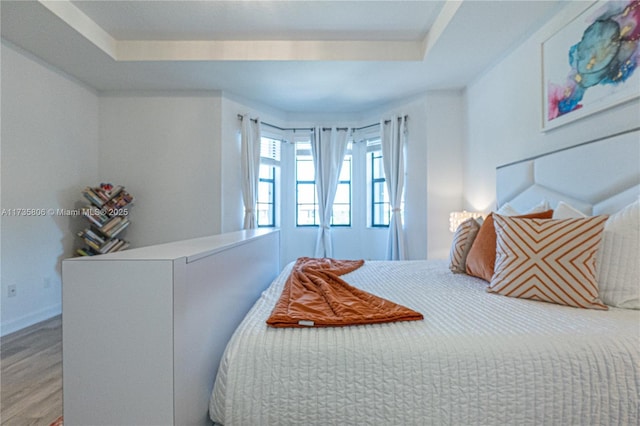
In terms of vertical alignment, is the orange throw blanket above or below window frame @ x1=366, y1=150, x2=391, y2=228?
below

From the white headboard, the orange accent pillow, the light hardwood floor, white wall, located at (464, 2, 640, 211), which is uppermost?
white wall, located at (464, 2, 640, 211)

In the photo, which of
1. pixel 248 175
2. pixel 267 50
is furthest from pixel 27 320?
pixel 267 50

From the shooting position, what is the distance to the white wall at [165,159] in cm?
384

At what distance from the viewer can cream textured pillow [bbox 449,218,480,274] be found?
1984 millimetres

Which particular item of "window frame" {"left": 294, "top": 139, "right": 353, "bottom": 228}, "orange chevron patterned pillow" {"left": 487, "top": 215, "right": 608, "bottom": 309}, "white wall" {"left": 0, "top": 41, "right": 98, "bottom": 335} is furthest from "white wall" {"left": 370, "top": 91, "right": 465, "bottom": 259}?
"white wall" {"left": 0, "top": 41, "right": 98, "bottom": 335}

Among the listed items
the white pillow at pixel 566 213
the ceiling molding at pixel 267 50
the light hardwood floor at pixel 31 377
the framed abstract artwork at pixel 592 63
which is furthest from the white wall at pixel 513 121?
the light hardwood floor at pixel 31 377

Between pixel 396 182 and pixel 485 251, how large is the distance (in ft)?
7.95

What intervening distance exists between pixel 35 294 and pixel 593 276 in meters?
4.21

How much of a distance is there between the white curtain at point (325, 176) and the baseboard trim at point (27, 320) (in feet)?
9.87

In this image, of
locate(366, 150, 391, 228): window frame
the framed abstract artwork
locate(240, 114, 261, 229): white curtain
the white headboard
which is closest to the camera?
the white headboard

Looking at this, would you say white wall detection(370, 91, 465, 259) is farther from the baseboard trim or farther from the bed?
the baseboard trim

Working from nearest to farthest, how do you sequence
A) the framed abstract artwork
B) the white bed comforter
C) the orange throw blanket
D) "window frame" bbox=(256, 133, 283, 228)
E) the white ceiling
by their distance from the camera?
1. the white bed comforter
2. the orange throw blanket
3. the framed abstract artwork
4. the white ceiling
5. "window frame" bbox=(256, 133, 283, 228)

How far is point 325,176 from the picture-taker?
4.55 metres

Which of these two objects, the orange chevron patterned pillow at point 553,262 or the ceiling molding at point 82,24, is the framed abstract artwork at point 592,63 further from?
the ceiling molding at point 82,24
